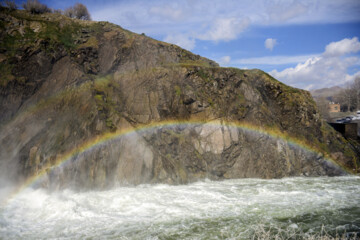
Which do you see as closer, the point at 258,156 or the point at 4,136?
the point at 4,136

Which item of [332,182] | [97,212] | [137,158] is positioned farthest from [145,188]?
[332,182]

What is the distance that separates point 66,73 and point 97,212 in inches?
481

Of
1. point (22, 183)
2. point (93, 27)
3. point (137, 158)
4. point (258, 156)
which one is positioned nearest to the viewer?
point (22, 183)

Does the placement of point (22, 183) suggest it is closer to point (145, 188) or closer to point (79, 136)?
point (79, 136)

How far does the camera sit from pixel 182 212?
532 inches

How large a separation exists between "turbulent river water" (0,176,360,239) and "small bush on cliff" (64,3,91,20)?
2019 centimetres

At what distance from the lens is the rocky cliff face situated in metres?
18.2

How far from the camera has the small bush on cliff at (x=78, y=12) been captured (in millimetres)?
29078

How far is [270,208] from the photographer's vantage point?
1410 centimetres

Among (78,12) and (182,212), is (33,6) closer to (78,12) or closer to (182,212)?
(78,12)

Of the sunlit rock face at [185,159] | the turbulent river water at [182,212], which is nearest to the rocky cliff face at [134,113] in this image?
the sunlit rock face at [185,159]

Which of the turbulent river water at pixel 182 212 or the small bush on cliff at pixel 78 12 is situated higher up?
the small bush on cliff at pixel 78 12

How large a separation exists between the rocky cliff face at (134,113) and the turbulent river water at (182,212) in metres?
2.33

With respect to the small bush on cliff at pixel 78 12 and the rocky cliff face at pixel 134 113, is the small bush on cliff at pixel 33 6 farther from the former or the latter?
the small bush on cliff at pixel 78 12
